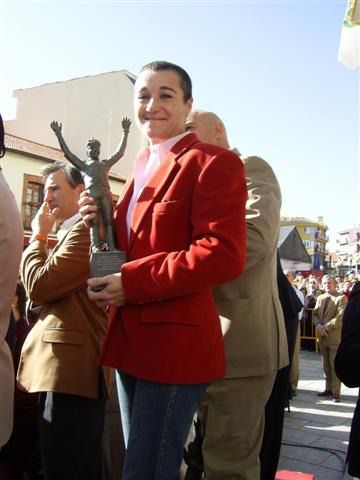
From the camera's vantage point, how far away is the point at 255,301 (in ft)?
7.11

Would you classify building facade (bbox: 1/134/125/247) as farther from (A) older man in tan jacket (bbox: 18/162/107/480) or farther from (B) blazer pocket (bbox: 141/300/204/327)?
(B) blazer pocket (bbox: 141/300/204/327)

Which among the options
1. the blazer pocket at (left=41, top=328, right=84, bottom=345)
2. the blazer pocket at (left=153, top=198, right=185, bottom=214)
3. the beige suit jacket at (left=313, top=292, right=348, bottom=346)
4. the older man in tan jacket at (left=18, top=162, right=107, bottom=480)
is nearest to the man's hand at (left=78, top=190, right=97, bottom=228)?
the blazer pocket at (left=153, top=198, right=185, bottom=214)

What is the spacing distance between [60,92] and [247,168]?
24058 mm

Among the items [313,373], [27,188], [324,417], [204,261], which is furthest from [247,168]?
[27,188]

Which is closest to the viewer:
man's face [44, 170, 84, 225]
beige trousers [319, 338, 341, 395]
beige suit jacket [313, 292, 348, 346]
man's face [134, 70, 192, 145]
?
man's face [134, 70, 192, 145]

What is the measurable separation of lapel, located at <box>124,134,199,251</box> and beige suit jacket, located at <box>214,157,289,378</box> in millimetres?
634

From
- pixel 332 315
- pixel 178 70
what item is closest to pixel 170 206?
pixel 178 70

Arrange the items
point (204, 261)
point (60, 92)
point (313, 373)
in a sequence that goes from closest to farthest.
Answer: point (204, 261), point (313, 373), point (60, 92)

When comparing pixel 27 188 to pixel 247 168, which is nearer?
pixel 247 168

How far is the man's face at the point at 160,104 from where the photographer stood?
1664 millimetres

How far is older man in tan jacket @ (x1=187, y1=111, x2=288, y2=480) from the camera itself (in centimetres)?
206

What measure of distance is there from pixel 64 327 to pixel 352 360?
1299mm

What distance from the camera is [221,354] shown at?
1528 mm

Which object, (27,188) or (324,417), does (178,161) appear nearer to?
(324,417)
